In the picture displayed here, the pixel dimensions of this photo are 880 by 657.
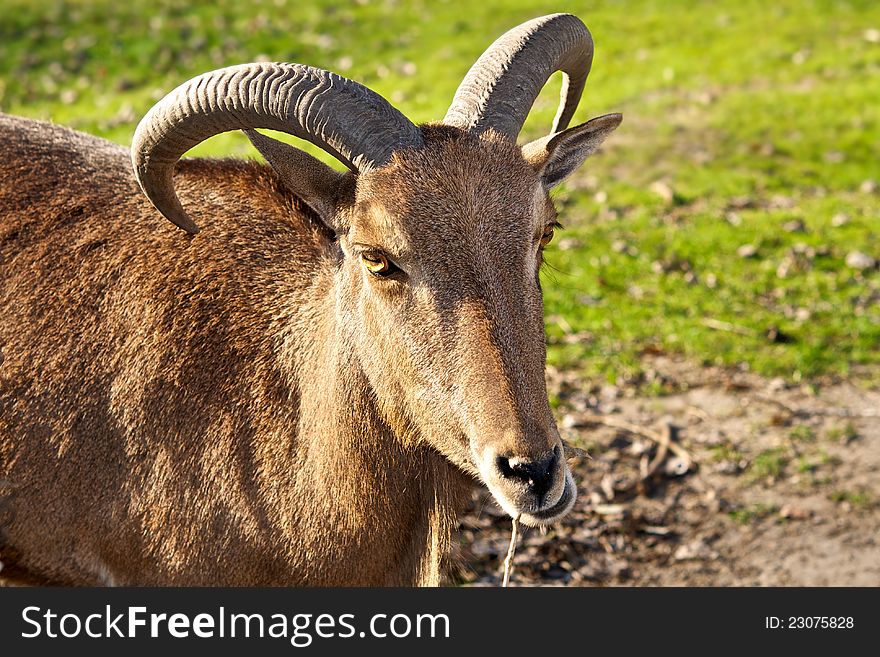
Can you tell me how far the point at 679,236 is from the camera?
1174 cm

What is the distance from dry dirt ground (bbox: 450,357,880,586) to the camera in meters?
7.11

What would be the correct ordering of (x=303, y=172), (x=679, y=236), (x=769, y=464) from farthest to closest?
(x=679, y=236)
(x=769, y=464)
(x=303, y=172)

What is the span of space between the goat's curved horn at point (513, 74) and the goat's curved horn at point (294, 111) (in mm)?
409

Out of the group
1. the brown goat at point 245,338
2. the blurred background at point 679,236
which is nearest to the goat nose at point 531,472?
the brown goat at point 245,338

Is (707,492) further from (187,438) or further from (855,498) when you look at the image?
(187,438)

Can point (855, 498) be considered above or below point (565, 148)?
below

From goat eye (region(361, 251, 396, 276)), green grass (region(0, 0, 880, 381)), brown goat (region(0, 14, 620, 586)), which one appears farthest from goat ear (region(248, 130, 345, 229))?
green grass (region(0, 0, 880, 381))

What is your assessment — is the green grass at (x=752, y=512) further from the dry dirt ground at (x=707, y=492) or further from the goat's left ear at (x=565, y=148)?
the goat's left ear at (x=565, y=148)

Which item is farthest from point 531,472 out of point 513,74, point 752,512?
point 752,512

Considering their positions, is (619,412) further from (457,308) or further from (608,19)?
(608,19)

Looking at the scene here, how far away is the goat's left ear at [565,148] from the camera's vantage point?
5000 mm

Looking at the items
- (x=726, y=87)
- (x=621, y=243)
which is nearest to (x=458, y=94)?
(x=621, y=243)

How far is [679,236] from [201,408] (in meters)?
7.60

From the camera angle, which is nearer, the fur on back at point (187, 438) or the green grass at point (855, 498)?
the fur on back at point (187, 438)
